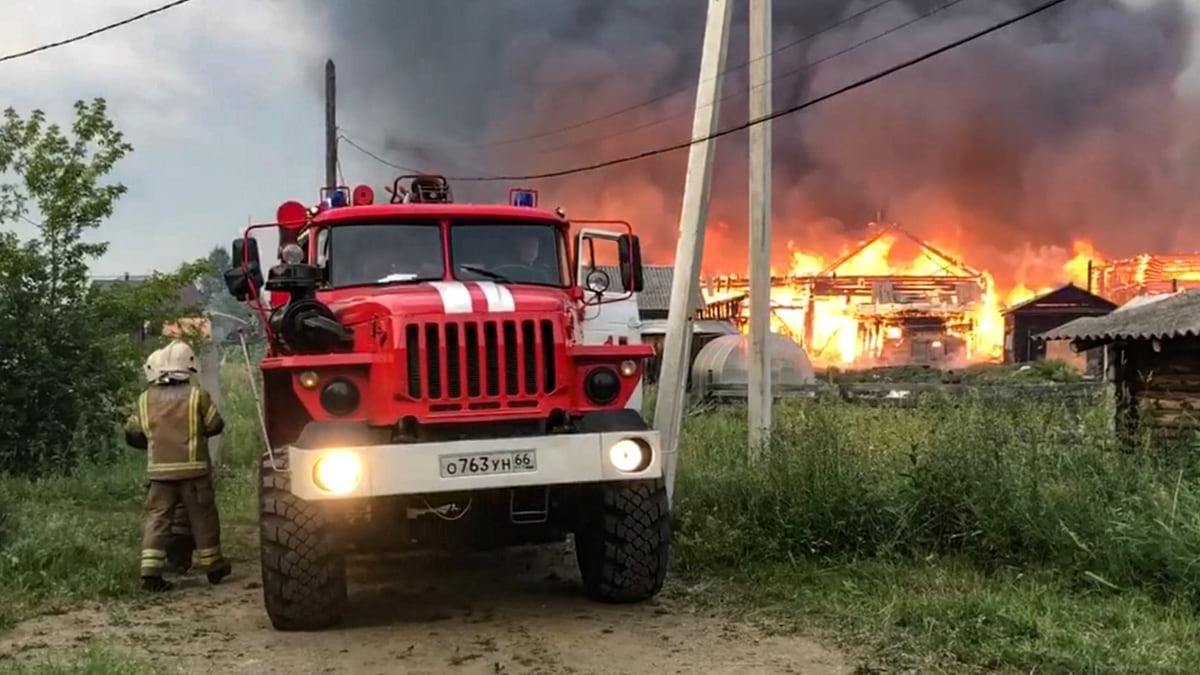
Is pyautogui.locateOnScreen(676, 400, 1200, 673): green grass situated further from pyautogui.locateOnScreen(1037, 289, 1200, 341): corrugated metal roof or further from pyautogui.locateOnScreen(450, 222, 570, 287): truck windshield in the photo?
pyautogui.locateOnScreen(1037, 289, 1200, 341): corrugated metal roof

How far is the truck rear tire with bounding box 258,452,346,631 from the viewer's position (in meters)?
5.84

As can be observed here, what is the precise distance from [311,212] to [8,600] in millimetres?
3041

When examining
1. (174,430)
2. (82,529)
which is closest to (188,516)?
(174,430)

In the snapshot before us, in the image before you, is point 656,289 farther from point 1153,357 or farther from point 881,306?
point 1153,357

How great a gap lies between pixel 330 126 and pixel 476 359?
1836 cm

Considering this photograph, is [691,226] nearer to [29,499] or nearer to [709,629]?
[709,629]

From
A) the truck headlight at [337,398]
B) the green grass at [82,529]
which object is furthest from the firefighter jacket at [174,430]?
the truck headlight at [337,398]

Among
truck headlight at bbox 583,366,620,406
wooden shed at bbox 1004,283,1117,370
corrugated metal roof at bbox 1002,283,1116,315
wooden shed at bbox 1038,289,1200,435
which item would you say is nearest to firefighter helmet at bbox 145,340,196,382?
truck headlight at bbox 583,366,620,406

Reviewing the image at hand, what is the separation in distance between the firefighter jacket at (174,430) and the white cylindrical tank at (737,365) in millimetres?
18290

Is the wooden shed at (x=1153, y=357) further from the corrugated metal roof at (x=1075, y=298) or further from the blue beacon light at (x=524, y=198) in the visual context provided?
the corrugated metal roof at (x=1075, y=298)

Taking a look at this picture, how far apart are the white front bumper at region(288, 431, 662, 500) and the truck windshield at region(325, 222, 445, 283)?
1.60 meters

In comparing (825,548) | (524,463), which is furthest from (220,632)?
(825,548)

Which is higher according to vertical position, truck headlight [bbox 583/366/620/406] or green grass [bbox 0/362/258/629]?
truck headlight [bbox 583/366/620/406]

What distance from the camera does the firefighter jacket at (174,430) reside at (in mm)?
7215
